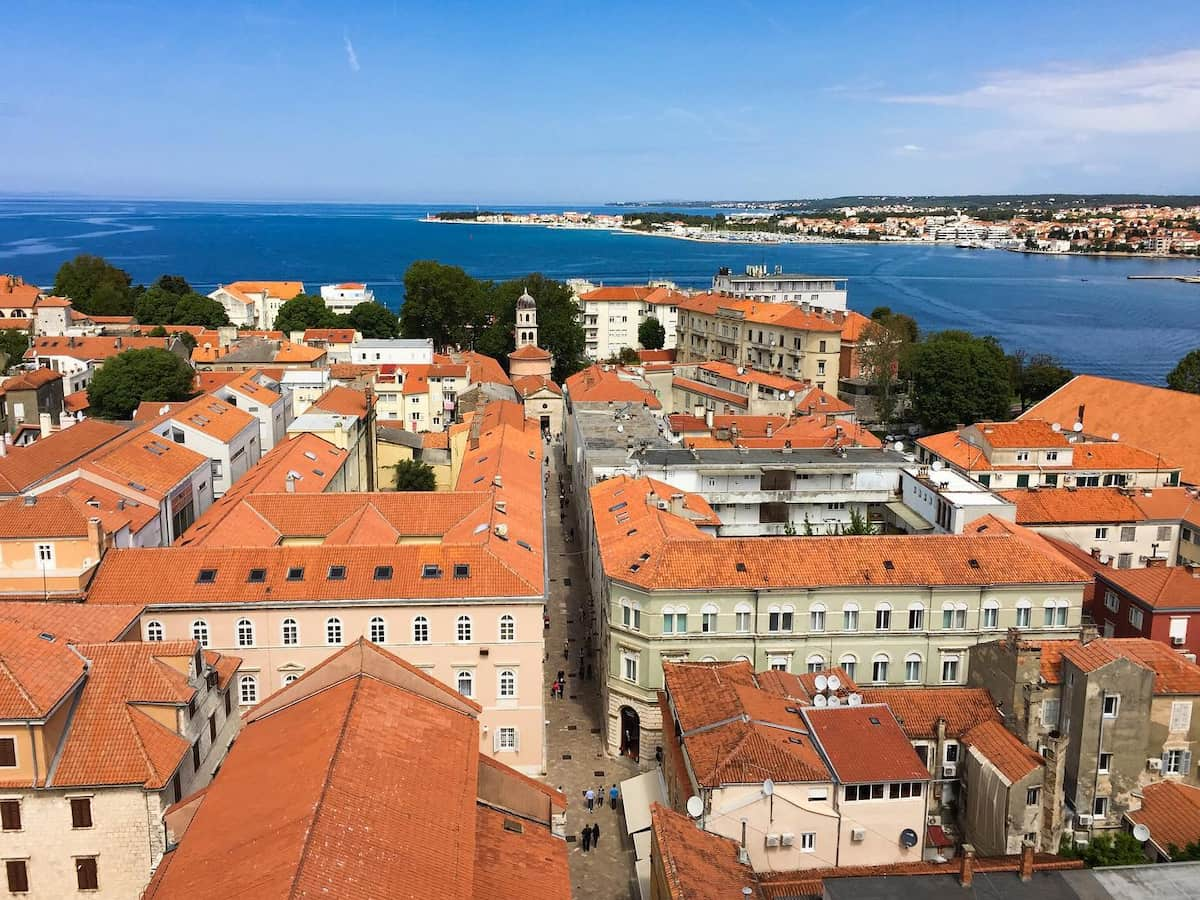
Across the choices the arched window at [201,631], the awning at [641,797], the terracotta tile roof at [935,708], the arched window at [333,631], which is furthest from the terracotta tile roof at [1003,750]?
the arched window at [201,631]

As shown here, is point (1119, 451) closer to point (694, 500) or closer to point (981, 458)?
point (981, 458)

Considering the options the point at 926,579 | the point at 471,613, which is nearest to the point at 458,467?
the point at 471,613

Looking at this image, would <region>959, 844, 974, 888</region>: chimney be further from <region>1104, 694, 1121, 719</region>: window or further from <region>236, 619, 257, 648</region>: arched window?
<region>236, 619, 257, 648</region>: arched window

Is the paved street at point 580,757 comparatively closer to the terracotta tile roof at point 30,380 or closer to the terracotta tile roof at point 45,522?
the terracotta tile roof at point 45,522

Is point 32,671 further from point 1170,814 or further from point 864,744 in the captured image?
point 1170,814

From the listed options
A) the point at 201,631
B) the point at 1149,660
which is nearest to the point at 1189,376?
the point at 1149,660
